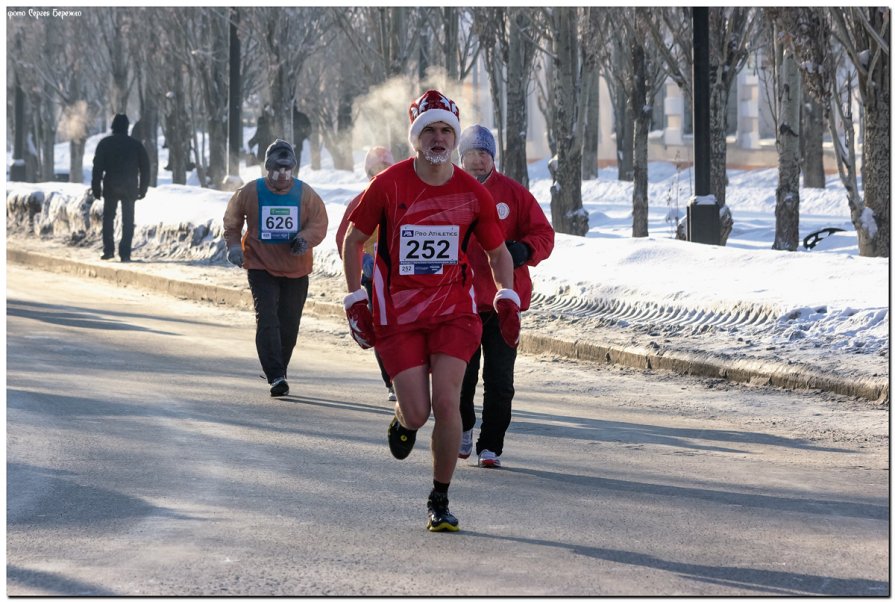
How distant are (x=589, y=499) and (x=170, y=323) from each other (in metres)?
8.71

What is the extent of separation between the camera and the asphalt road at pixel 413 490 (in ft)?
19.1

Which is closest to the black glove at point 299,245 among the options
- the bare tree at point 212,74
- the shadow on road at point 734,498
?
the shadow on road at point 734,498

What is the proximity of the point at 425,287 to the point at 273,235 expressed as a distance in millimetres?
4320

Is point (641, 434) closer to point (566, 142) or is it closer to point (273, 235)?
point (273, 235)

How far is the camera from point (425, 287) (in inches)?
264

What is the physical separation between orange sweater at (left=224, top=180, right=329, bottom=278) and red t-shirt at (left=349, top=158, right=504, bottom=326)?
162 inches

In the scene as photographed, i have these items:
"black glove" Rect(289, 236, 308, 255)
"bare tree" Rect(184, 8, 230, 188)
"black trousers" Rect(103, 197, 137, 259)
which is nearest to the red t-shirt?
"black glove" Rect(289, 236, 308, 255)

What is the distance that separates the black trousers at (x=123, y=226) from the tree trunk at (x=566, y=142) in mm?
6786

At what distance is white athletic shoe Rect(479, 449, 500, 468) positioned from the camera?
8.12 meters

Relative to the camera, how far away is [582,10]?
1131 inches

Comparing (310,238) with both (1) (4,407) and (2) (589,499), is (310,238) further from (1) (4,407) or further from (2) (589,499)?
(2) (589,499)

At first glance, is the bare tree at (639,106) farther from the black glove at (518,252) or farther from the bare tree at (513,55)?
the black glove at (518,252)

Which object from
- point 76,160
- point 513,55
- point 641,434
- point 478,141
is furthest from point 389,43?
point 478,141

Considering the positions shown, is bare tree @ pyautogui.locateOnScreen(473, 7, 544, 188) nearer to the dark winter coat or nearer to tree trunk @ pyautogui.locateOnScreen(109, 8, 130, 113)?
the dark winter coat
